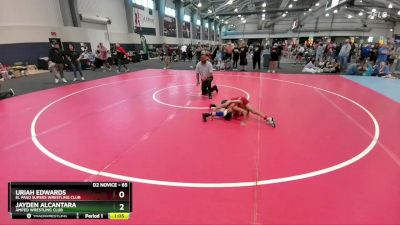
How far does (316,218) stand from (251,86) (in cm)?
864

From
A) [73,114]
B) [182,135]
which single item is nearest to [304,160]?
[182,135]

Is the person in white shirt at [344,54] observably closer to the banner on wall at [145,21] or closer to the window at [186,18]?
the banner on wall at [145,21]

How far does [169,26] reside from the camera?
112ft

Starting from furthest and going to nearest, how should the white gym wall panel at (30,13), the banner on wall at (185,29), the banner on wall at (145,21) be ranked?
the banner on wall at (185,29) < the banner on wall at (145,21) < the white gym wall panel at (30,13)

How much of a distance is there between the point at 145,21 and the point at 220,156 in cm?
2768

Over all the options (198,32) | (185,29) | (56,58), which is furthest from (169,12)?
(56,58)

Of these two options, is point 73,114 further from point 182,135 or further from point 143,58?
point 143,58

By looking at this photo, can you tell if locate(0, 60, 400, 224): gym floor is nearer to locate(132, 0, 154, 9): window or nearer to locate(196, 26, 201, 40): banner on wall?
locate(132, 0, 154, 9): window

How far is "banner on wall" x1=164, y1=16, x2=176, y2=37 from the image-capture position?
3278 centimetres

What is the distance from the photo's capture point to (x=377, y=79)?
13031 mm
